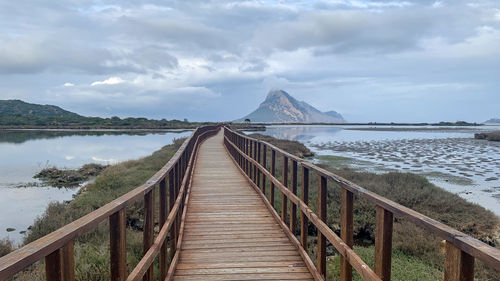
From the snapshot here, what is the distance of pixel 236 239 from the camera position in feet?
17.5

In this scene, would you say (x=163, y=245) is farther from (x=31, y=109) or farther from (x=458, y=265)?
(x=31, y=109)

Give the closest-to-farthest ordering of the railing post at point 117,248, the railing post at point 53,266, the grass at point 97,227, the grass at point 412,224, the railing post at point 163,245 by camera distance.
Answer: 1. the railing post at point 53,266
2. the railing post at point 117,248
3. the railing post at point 163,245
4. the grass at point 97,227
5. the grass at point 412,224

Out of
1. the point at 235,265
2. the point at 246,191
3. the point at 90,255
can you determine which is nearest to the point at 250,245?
the point at 235,265

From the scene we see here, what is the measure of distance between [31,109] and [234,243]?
195622 mm

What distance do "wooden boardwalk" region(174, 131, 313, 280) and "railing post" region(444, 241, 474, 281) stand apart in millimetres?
2421

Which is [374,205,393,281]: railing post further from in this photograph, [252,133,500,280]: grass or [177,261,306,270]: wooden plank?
[252,133,500,280]: grass

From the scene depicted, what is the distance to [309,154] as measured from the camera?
2784 cm

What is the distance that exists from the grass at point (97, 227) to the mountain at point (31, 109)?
165m

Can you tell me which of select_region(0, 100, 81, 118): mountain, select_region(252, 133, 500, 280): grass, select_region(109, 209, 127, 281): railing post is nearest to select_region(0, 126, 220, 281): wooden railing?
select_region(109, 209, 127, 281): railing post

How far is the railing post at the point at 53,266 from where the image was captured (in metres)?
1.68

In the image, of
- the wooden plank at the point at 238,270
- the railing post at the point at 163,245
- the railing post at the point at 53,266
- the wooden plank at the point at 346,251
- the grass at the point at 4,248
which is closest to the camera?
the railing post at the point at 53,266

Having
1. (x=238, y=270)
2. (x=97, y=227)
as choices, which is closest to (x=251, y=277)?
(x=238, y=270)

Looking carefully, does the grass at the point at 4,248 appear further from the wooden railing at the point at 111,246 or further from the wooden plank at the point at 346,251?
→ the wooden plank at the point at 346,251

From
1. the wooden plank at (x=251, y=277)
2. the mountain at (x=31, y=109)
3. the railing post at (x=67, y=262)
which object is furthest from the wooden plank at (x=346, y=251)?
the mountain at (x=31, y=109)
